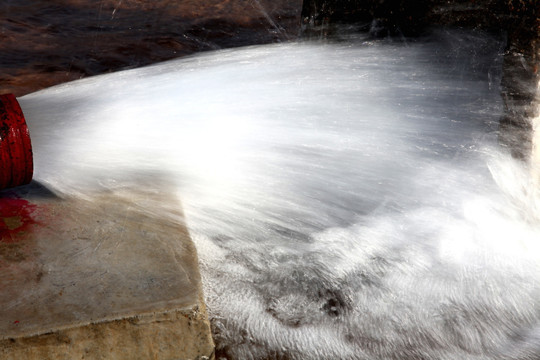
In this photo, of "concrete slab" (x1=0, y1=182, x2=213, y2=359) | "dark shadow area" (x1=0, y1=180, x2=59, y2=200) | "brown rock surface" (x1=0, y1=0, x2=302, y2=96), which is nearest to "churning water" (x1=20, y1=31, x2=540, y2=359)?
"dark shadow area" (x1=0, y1=180, x2=59, y2=200)

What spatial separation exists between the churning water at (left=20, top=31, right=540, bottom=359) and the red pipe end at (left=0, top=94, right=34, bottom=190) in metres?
0.29

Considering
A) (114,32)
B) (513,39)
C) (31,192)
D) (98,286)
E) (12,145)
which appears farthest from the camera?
(114,32)

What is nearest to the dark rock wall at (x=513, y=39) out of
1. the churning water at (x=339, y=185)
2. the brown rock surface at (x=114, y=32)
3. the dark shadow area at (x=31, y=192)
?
the churning water at (x=339, y=185)

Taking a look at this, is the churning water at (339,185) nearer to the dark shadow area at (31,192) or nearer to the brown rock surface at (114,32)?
the dark shadow area at (31,192)

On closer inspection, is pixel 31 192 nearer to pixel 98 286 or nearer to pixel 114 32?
pixel 98 286

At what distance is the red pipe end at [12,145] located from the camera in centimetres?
223

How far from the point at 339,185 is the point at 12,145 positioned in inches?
65.3

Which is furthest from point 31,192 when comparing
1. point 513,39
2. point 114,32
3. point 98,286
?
point 114,32

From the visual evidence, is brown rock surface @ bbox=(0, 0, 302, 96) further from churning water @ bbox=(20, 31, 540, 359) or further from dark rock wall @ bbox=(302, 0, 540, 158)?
dark rock wall @ bbox=(302, 0, 540, 158)

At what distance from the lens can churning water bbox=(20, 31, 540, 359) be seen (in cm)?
210

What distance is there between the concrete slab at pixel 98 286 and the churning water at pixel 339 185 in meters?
0.26

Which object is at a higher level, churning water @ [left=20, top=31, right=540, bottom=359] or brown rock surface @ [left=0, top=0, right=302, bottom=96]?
brown rock surface @ [left=0, top=0, right=302, bottom=96]

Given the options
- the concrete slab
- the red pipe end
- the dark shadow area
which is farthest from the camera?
the dark shadow area

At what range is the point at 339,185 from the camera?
2967mm
